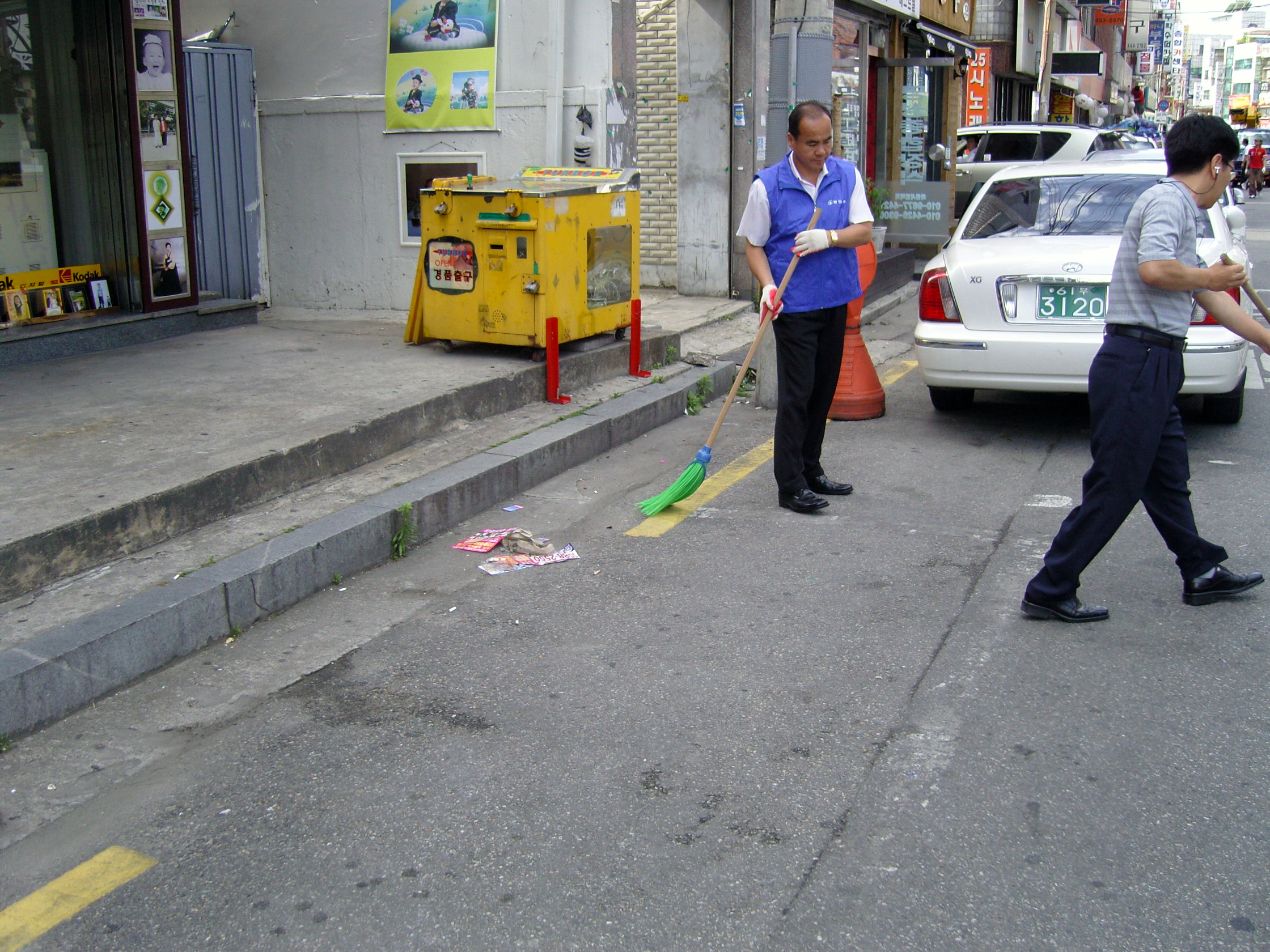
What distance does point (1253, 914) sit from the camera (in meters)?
2.62

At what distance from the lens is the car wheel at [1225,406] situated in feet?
22.9

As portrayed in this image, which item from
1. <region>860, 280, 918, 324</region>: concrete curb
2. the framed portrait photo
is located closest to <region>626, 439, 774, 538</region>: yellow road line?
<region>860, 280, 918, 324</region>: concrete curb

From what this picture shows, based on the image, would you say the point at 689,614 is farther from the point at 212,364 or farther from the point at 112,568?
the point at 212,364

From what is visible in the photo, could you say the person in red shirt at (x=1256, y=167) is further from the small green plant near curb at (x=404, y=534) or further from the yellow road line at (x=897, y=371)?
the small green plant near curb at (x=404, y=534)

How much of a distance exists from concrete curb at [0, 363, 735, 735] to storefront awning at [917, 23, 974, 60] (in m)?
14.7

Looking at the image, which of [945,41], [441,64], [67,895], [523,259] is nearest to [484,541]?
[523,259]

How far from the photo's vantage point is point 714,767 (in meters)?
3.31

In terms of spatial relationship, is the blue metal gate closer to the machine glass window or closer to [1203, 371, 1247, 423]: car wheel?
the machine glass window

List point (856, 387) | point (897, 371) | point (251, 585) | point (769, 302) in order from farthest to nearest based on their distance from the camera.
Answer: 1. point (897, 371)
2. point (856, 387)
3. point (769, 302)
4. point (251, 585)

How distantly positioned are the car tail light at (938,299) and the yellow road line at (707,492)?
1.20m

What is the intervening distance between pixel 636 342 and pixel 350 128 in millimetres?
3379

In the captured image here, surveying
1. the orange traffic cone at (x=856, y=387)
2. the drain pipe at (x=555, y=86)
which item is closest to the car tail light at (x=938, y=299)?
the orange traffic cone at (x=856, y=387)

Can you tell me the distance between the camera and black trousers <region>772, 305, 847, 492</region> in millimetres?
5570

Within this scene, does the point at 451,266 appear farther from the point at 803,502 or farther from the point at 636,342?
the point at 803,502
